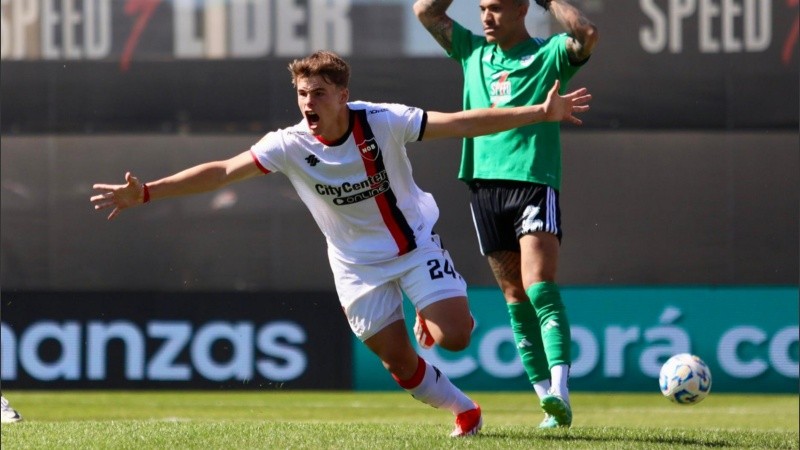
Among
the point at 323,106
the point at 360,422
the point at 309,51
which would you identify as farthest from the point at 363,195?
the point at 309,51

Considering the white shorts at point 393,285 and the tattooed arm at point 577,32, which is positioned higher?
the tattooed arm at point 577,32

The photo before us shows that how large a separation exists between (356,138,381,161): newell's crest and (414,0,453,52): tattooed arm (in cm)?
155

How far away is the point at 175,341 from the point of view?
12547 millimetres

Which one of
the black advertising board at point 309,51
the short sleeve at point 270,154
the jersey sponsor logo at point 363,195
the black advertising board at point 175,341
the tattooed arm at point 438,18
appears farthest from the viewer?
the black advertising board at point 309,51

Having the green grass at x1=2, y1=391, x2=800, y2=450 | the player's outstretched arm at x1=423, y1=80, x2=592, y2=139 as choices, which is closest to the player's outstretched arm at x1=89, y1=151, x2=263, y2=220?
the player's outstretched arm at x1=423, y1=80, x2=592, y2=139

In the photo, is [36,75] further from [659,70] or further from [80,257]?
[659,70]

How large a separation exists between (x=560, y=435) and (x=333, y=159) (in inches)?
66.6

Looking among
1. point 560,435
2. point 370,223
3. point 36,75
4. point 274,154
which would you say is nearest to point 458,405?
point 560,435

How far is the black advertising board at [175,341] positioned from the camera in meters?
12.5

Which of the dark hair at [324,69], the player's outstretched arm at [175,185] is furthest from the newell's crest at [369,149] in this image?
the player's outstretched arm at [175,185]

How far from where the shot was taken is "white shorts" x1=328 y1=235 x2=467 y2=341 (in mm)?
6551

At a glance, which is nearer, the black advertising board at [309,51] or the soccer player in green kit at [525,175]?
the soccer player in green kit at [525,175]

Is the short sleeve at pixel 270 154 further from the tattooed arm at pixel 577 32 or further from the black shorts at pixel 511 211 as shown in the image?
the tattooed arm at pixel 577 32

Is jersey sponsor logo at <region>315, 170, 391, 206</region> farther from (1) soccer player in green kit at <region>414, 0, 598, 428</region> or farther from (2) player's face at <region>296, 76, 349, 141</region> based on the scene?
(1) soccer player in green kit at <region>414, 0, 598, 428</region>
